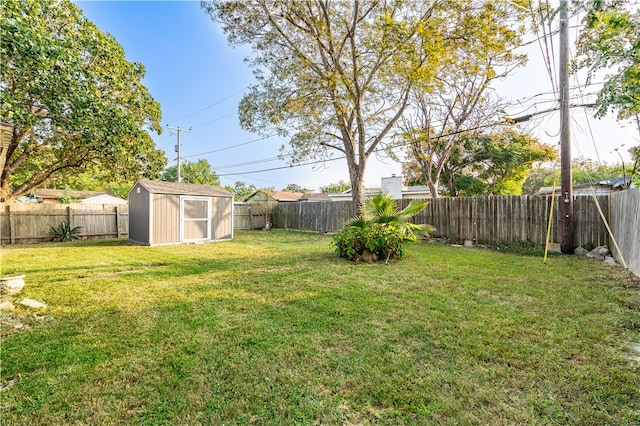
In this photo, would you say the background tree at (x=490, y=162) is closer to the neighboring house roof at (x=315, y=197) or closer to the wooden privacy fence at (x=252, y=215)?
the wooden privacy fence at (x=252, y=215)

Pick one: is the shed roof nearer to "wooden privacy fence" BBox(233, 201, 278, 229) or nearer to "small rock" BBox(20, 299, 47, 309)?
"wooden privacy fence" BBox(233, 201, 278, 229)

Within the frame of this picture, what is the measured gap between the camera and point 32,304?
3301 mm

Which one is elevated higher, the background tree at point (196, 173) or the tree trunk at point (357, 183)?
the background tree at point (196, 173)

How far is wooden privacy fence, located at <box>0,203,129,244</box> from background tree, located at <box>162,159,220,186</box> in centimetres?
1993

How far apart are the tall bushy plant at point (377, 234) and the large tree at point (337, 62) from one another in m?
2.82

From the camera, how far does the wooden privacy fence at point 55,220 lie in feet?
30.3

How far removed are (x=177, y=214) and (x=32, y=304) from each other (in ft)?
21.3

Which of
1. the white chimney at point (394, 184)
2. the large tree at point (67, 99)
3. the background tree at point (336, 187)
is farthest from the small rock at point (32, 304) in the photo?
the background tree at point (336, 187)

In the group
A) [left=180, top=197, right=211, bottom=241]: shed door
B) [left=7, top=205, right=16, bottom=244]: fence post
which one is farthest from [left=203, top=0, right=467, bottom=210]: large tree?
[left=7, top=205, right=16, bottom=244]: fence post

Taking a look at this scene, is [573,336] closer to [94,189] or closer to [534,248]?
[534,248]

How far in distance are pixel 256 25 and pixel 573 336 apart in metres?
9.44

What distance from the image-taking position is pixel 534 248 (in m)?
7.06

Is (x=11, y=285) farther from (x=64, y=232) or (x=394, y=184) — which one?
(x=394, y=184)

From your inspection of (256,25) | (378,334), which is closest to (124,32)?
(256,25)
